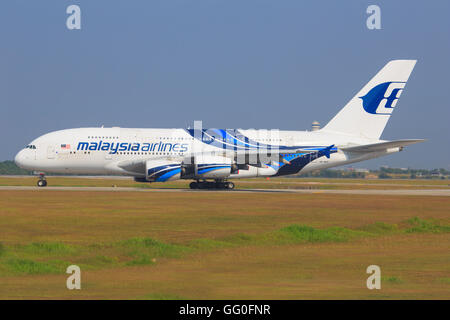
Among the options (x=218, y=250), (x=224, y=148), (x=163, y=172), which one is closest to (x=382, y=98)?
(x=224, y=148)

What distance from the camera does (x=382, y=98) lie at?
61062 millimetres

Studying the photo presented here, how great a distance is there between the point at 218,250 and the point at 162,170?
32.5 metres

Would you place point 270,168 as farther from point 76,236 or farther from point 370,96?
point 76,236

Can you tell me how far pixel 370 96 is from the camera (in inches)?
2406

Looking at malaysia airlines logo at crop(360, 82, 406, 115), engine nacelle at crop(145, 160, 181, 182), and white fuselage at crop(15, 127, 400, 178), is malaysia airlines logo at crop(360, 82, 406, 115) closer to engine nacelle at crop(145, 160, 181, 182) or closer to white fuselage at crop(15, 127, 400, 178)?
white fuselage at crop(15, 127, 400, 178)

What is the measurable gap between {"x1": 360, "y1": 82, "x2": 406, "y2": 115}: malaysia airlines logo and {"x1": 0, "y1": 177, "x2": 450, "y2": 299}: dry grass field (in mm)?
23094

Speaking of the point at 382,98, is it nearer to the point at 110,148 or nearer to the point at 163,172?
the point at 163,172

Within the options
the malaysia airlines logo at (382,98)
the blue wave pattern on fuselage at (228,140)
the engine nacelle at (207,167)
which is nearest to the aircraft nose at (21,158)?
the engine nacelle at (207,167)

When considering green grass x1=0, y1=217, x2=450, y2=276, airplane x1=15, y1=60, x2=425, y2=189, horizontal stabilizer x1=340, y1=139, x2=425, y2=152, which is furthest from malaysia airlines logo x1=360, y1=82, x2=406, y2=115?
green grass x1=0, y1=217, x2=450, y2=276

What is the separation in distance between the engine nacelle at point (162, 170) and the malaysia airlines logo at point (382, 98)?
18775 millimetres
